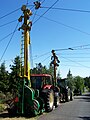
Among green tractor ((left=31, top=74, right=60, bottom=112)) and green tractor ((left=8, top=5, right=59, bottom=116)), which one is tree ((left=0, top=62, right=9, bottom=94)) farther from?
green tractor ((left=8, top=5, right=59, bottom=116))

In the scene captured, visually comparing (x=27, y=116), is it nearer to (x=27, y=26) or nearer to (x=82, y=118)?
(x=82, y=118)

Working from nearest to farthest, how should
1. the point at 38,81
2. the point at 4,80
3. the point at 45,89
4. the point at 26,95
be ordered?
the point at 26,95, the point at 45,89, the point at 38,81, the point at 4,80

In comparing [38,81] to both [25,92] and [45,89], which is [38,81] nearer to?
[45,89]

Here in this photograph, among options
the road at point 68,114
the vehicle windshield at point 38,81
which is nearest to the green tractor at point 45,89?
the vehicle windshield at point 38,81

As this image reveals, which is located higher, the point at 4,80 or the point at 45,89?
the point at 4,80

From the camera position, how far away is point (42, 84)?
68.1ft

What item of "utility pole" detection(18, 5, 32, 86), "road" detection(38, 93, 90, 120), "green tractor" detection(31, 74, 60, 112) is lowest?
"road" detection(38, 93, 90, 120)

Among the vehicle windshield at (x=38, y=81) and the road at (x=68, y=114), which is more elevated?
the vehicle windshield at (x=38, y=81)

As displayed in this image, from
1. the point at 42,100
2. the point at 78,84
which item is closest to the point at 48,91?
the point at 42,100

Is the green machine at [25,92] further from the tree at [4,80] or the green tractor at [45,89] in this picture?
the tree at [4,80]

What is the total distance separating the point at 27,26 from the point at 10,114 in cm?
488

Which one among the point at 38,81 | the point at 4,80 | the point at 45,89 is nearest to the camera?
the point at 45,89

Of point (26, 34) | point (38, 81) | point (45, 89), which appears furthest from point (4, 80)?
point (26, 34)

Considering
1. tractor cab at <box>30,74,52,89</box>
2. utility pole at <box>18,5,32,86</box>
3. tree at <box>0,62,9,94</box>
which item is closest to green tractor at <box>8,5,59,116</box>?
utility pole at <box>18,5,32,86</box>
